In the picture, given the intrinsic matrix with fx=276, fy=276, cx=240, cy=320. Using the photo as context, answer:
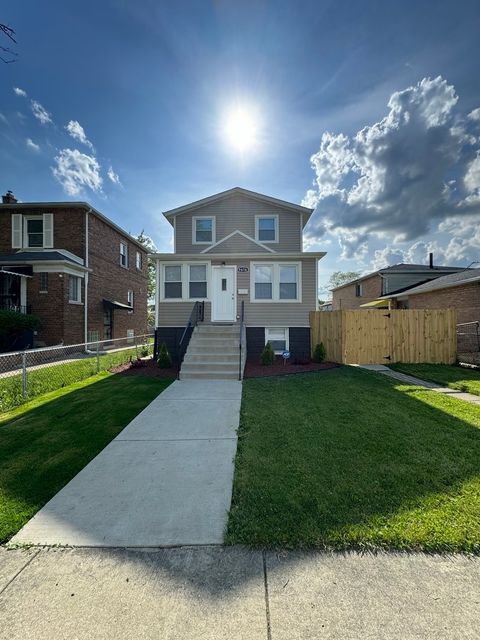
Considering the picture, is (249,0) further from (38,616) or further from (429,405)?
(38,616)

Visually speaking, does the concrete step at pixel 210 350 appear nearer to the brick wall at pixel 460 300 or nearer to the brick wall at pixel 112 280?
the brick wall at pixel 112 280

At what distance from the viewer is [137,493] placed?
2.76 meters

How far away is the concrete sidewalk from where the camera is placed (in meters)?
1.46

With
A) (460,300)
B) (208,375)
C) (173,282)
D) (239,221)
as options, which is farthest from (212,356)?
(460,300)

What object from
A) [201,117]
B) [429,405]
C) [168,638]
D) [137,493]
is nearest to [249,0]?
[201,117]

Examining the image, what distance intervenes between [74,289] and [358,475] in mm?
14389

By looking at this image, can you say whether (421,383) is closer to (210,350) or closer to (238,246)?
(210,350)

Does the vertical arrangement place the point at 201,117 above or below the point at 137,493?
above

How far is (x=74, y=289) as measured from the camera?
1343cm

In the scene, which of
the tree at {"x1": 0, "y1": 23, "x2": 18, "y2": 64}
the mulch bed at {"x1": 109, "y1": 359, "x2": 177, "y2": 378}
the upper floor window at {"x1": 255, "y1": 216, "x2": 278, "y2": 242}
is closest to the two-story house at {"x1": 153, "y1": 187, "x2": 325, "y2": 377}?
the mulch bed at {"x1": 109, "y1": 359, "x2": 177, "y2": 378}

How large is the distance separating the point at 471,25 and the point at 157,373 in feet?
48.6

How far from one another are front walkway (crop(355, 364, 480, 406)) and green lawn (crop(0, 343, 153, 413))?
353 inches

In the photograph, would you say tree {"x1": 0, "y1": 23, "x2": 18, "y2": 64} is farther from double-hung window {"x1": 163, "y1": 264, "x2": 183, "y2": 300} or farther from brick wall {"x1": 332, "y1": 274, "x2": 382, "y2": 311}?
brick wall {"x1": 332, "y1": 274, "x2": 382, "y2": 311}

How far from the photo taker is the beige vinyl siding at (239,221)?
13.0 m
